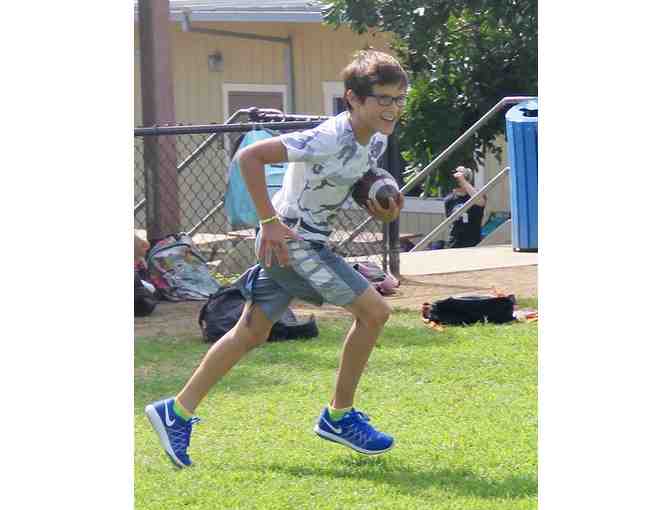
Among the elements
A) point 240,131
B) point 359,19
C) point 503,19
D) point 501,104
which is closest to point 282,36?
point 359,19

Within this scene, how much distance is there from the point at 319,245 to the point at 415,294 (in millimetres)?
4498

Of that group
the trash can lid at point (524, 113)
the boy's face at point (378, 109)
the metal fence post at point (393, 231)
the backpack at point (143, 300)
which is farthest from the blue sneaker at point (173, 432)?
the trash can lid at point (524, 113)

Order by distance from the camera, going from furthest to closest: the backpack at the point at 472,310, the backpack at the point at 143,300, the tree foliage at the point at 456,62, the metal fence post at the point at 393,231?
1. the tree foliage at the point at 456,62
2. the metal fence post at the point at 393,231
3. the backpack at the point at 143,300
4. the backpack at the point at 472,310

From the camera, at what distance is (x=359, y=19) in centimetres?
1600

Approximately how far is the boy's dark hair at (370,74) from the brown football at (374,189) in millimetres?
306

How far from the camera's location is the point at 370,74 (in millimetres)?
4918

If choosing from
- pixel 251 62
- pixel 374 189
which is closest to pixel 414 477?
pixel 374 189

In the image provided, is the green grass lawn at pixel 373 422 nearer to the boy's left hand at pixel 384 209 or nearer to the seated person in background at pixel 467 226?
the boy's left hand at pixel 384 209

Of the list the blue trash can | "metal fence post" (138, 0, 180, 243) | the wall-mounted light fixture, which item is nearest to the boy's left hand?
"metal fence post" (138, 0, 180, 243)

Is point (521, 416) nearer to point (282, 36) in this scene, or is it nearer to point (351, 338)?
point (351, 338)

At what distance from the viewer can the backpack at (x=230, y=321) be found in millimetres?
7848

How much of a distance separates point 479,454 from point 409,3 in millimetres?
11245

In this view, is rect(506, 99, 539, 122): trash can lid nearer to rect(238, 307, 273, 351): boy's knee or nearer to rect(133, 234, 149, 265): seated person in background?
rect(133, 234, 149, 265): seated person in background

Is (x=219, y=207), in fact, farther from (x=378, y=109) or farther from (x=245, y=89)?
(x=245, y=89)
